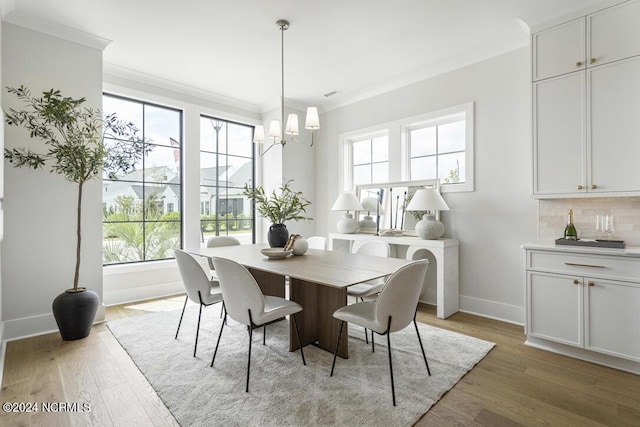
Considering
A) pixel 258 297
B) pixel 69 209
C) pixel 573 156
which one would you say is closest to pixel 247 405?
pixel 258 297

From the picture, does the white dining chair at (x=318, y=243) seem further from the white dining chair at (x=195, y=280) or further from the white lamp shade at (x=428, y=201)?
the white dining chair at (x=195, y=280)

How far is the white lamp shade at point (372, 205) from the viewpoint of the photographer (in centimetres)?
445

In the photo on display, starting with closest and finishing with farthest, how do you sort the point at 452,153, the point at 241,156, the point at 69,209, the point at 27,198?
the point at 27,198
the point at 69,209
the point at 452,153
the point at 241,156

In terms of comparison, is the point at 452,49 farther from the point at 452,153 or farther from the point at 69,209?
the point at 69,209

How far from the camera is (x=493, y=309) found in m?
3.52

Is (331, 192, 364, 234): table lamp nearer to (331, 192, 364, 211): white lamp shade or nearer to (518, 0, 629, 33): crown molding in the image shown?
(331, 192, 364, 211): white lamp shade

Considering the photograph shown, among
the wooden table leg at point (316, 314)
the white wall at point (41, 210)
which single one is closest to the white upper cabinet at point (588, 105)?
the wooden table leg at point (316, 314)

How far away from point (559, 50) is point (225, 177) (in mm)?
4230

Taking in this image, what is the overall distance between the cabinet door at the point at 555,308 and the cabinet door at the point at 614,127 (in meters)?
0.77

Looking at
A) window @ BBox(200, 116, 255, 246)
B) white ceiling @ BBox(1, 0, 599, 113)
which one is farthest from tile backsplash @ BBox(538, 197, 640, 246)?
window @ BBox(200, 116, 255, 246)

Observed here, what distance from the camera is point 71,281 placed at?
10.7 feet

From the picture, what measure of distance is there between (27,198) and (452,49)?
4360mm

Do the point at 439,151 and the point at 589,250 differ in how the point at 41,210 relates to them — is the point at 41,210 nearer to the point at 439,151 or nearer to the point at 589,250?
the point at 439,151

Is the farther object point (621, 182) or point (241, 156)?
point (241, 156)
